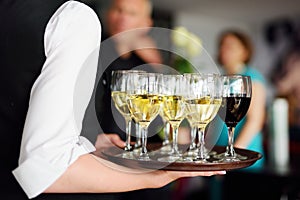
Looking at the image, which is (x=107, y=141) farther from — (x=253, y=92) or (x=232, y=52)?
(x=232, y=52)

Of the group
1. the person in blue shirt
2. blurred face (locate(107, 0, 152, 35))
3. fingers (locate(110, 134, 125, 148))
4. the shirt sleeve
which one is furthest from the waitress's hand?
the person in blue shirt

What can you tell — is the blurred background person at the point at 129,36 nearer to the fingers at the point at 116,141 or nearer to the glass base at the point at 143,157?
the fingers at the point at 116,141

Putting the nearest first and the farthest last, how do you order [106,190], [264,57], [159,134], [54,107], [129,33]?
1. [54,107]
2. [106,190]
3. [159,134]
4. [129,33]
5. [264,57]

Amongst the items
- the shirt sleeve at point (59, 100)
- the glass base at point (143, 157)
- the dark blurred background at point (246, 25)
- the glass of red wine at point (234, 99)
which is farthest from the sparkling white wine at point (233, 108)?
the dark blurred background at point (246, 25)

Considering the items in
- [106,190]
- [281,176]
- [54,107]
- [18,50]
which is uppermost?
[18,50]

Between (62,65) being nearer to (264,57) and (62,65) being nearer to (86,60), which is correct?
(86,60)

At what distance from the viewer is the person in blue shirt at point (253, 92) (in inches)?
101

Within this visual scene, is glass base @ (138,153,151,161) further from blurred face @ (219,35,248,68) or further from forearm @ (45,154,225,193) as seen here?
blurred face @ (219,35,248,68)

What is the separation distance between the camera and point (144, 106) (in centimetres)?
104

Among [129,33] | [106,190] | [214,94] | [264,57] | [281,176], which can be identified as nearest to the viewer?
[106,190]

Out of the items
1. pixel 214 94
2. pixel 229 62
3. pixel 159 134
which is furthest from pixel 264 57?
pixel 214 94

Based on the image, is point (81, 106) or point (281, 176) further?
point (281, 176)

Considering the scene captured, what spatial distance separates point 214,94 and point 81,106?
1.06 feet

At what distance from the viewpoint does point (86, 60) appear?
0.85 m
